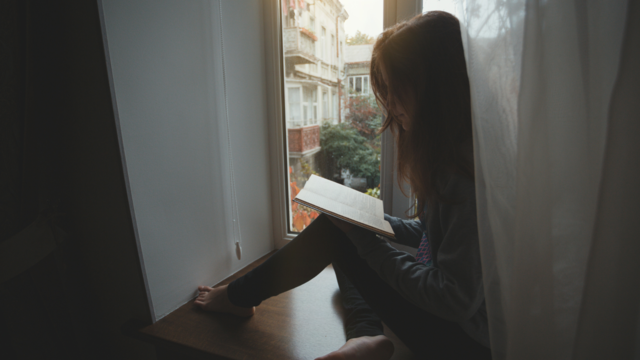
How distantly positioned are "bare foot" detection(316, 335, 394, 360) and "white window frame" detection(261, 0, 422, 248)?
0.45 meters

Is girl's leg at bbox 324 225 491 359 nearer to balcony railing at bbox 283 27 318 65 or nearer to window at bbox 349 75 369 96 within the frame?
window at bbox 349 75 369 96

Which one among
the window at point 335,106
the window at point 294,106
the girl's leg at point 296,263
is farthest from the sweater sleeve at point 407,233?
the window at point 294,106

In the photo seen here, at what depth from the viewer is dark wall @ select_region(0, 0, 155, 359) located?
26.5 inches

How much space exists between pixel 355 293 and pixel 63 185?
2.65 ft

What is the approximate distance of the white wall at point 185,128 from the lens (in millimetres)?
701

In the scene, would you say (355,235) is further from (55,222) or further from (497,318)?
(55,222)

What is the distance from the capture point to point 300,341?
732 millimetres

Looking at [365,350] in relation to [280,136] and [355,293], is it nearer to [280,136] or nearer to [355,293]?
[355,293]

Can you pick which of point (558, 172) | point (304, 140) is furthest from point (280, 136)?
point (558, 172)

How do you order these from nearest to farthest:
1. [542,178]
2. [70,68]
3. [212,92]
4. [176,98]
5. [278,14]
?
[542,178] → [70,68] → [176,98] → [212,92] → [278,14]

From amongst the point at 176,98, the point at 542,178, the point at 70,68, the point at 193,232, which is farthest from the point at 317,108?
the point at 542,178

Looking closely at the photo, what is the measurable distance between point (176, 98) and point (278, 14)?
1.70 feet

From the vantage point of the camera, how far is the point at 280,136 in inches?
44.9

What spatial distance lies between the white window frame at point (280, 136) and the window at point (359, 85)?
0.16 meters
